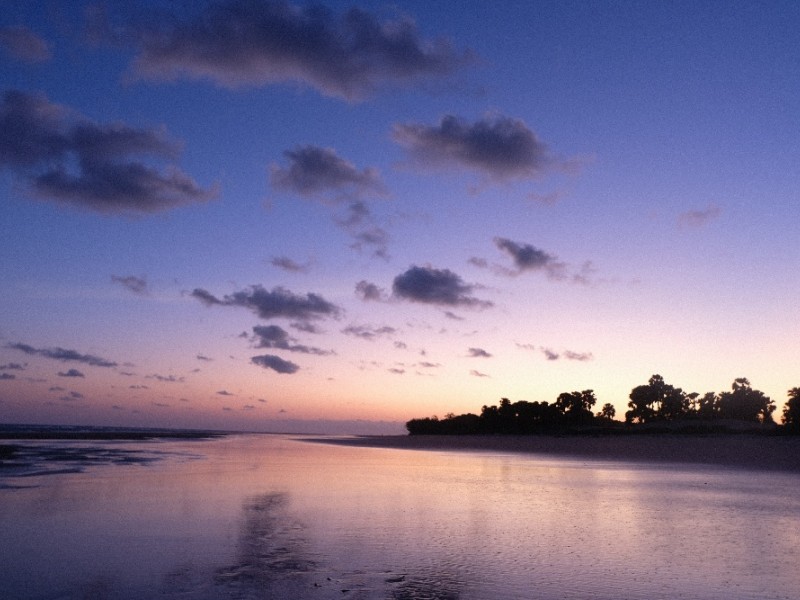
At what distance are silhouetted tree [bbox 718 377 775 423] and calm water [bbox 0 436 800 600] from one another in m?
68.1

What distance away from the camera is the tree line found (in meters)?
82.4

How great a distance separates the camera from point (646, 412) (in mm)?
93188

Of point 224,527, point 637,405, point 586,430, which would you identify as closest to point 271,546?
point 224,527

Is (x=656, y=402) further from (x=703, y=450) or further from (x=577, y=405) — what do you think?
(x=703, y=450)

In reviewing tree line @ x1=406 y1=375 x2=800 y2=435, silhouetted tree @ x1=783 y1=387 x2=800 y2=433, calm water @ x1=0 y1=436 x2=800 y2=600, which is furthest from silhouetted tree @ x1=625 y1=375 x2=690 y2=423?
calm water @ x1=0 y1=436 x2=800 y2=600

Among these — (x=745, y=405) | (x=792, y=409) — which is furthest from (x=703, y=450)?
(x=745, y=405)

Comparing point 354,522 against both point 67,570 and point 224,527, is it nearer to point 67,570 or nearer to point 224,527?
point 224,527

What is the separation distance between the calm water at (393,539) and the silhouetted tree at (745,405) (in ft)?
223

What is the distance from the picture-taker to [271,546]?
44.5 feet

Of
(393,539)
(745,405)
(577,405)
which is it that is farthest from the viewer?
(577,405)

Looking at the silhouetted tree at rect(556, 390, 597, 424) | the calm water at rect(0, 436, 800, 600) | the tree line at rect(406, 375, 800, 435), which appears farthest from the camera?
the silhouetted tree at rect(556, 390, 597, 424)

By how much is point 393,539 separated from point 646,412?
8774cm

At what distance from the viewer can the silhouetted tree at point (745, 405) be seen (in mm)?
84875

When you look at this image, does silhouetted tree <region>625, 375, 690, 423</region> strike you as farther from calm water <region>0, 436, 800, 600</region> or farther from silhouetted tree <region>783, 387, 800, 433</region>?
calm water <region>0, 436, 800, 600</region>
